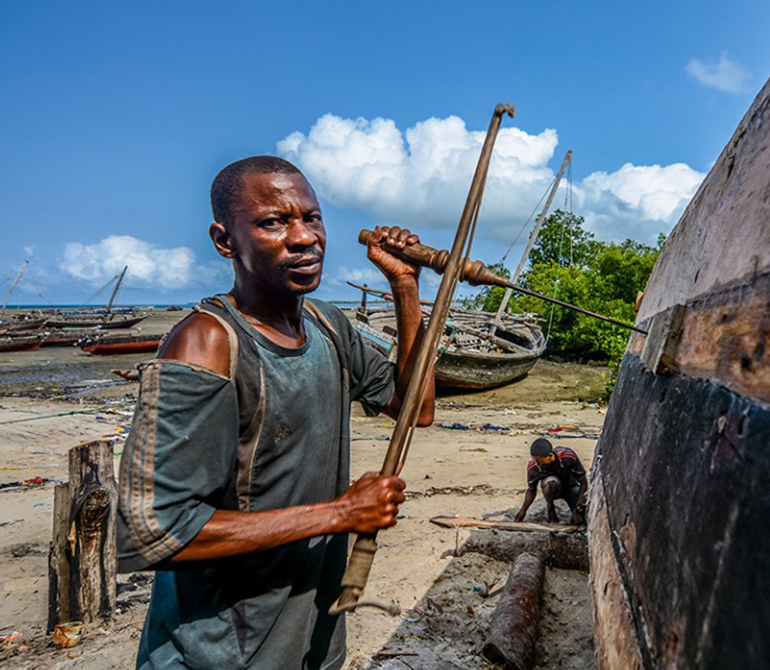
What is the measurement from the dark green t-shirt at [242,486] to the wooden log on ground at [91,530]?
2.52 meters

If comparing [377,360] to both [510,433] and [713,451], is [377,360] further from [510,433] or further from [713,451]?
[510,433]

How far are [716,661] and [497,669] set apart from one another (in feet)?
9.58

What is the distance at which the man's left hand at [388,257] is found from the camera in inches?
78.7

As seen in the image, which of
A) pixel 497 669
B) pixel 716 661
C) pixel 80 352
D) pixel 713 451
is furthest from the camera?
pixel 80 352

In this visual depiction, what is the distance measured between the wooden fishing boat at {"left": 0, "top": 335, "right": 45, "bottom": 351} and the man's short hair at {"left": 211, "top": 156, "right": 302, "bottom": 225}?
1230 inches

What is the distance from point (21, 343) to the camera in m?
27.7

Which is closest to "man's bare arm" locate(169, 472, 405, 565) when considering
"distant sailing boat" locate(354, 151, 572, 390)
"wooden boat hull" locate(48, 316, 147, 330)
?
"distant sailing boat" locate(354, 151, 572, 390)

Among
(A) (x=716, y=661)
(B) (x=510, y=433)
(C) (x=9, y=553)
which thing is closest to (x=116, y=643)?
(C) (x=9, y=553)

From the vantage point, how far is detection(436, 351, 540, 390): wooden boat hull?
1487 cm

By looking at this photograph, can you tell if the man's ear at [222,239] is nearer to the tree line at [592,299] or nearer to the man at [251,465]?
the man at [251,465]

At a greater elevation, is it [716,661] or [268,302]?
[268,302]

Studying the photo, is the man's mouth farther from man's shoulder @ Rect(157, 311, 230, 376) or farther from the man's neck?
man's shoulder @ Rect(157, 311, 230, 376)

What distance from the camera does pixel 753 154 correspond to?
145 centimetres

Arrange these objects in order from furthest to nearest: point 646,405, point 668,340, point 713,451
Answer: point 646,405 < point 668,340 < point 713,451
